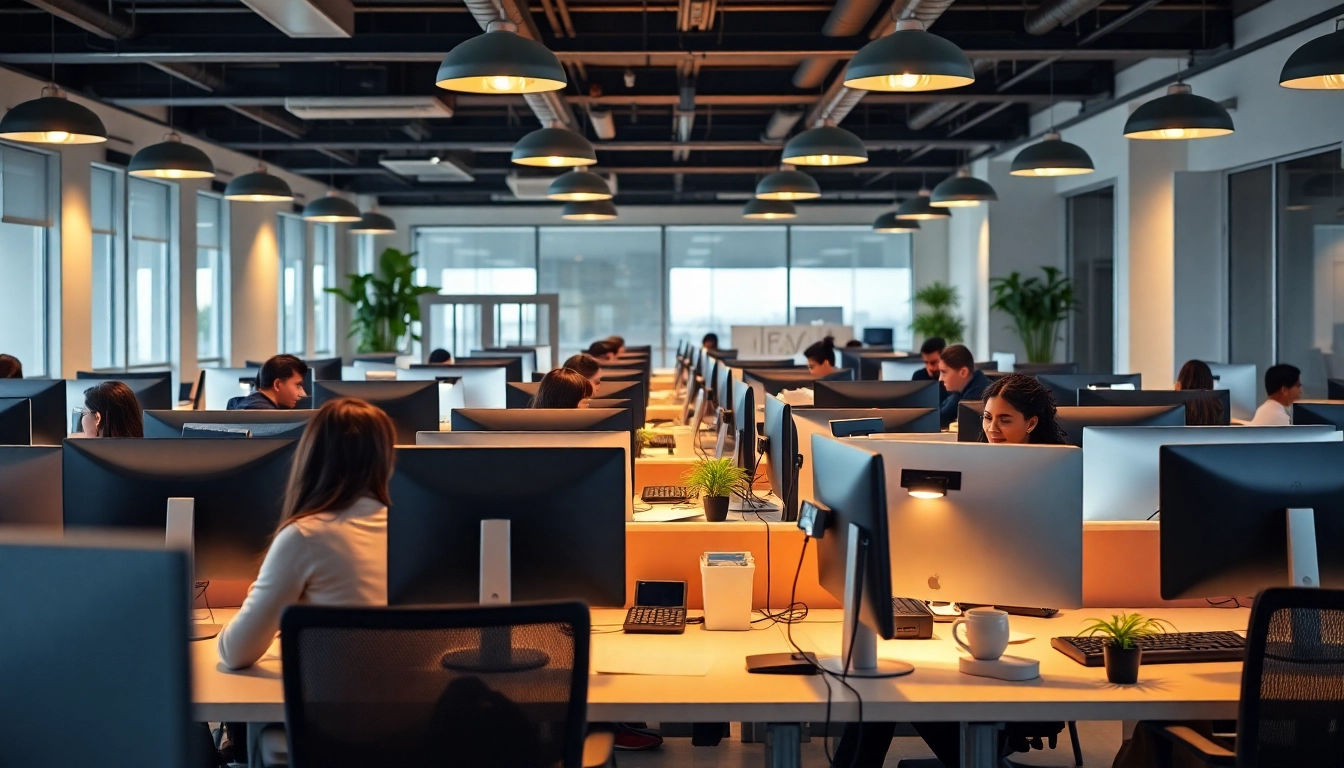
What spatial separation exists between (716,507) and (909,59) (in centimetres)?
184

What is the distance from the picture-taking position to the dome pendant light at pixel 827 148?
6883mm

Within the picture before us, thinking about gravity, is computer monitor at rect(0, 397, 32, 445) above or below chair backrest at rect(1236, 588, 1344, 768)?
above

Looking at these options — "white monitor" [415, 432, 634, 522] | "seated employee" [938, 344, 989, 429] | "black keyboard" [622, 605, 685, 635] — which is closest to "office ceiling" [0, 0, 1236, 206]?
"seated employee" [938, 344, 989, 429]

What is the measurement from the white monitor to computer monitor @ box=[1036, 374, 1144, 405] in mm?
3285

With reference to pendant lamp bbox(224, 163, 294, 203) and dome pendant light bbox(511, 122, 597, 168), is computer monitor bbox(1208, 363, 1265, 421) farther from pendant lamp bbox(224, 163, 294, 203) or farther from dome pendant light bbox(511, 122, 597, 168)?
pendant lamp bbox(224, 163, 294, 203)

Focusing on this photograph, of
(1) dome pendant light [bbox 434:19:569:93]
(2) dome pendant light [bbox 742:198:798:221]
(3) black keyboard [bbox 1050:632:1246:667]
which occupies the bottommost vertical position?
(3) black keyboard [bbox 1050:632:1246:667]

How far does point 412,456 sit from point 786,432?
5.67 feet

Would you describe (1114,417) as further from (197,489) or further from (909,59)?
(197,489)

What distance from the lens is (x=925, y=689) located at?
2561 millimetres

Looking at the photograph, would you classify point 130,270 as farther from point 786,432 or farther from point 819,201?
point 819,201

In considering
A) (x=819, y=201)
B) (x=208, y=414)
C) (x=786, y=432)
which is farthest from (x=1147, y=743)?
(x=819, y=201)

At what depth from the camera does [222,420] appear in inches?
163

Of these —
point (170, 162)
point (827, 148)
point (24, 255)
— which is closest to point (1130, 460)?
point (827, 148)

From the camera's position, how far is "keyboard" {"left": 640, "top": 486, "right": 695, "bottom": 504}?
5059 millimetres
